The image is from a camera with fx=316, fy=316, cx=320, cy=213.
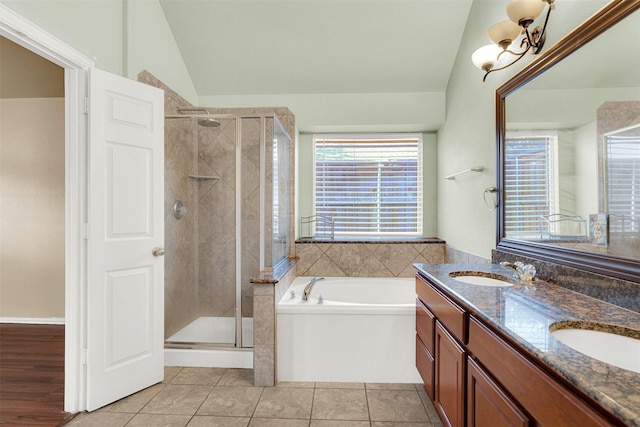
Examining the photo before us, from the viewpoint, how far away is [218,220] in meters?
2.72

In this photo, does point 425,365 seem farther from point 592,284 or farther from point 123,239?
point 123,239

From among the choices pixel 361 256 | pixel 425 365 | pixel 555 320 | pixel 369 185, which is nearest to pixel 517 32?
pixel 555 320

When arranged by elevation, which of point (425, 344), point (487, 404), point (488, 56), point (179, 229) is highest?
point (488, 56)

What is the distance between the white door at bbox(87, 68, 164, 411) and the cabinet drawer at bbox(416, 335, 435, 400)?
1.74 m

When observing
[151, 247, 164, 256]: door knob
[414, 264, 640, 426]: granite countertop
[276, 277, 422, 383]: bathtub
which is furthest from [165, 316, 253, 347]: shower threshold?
[414, 264, 640, 426]: granite countertop

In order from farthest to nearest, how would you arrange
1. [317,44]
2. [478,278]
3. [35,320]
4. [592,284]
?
[35,320]
[317,44]
[478,278]
[592,284]

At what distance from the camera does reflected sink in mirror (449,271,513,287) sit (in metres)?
1.73

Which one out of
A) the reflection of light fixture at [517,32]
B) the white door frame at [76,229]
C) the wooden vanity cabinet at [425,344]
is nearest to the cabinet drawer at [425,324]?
the wooden vanity cabinet at [425,344]

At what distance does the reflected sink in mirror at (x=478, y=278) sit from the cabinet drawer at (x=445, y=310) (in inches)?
7.0

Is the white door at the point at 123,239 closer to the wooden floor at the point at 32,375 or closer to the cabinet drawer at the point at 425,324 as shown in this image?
the wooden floor at the point at 32,375

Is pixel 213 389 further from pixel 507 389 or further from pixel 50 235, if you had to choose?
pixel 50 235

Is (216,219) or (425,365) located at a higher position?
(216,219)

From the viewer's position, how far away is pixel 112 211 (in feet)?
6.36

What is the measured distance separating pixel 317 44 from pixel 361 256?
81.5 inches
